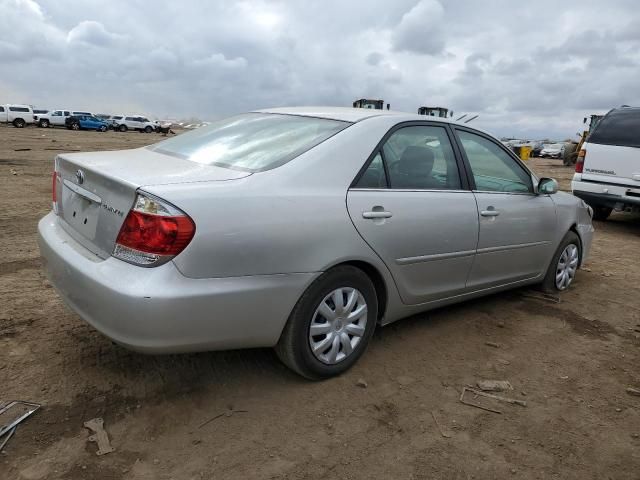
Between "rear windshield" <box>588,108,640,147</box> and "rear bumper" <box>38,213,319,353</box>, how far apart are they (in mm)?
7280

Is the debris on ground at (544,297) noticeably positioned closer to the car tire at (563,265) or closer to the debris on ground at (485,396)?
the car tire at (563,265)

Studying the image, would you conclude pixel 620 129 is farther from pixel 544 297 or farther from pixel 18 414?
pixel 18 414

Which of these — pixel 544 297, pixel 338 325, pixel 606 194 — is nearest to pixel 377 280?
pixel 338 325

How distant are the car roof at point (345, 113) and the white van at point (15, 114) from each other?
4211 cm

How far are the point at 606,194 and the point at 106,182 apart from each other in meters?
7.93

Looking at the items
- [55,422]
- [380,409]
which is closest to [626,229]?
[380,409]

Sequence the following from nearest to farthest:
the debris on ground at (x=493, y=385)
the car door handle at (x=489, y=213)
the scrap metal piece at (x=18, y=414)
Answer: the scrap metal piece at (x=18, y=414) < the debris on ground at (x=493, y=385) < the car door handle at (x=489, y=213)

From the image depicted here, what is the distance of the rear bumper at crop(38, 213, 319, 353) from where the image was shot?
241cm

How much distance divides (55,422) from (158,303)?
0.86m

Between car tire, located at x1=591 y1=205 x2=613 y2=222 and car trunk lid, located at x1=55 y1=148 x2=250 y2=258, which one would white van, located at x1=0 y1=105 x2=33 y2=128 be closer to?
car tire, located at x1=591 y1=205 x2=613 y2=222

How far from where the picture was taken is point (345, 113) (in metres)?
3.56

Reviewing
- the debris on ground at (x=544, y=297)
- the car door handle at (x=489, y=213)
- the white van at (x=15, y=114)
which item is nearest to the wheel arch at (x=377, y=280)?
the car door handle at (x=489, y=213)

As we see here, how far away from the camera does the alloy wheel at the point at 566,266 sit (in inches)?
196

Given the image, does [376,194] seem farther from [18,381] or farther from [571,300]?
[571,300]
